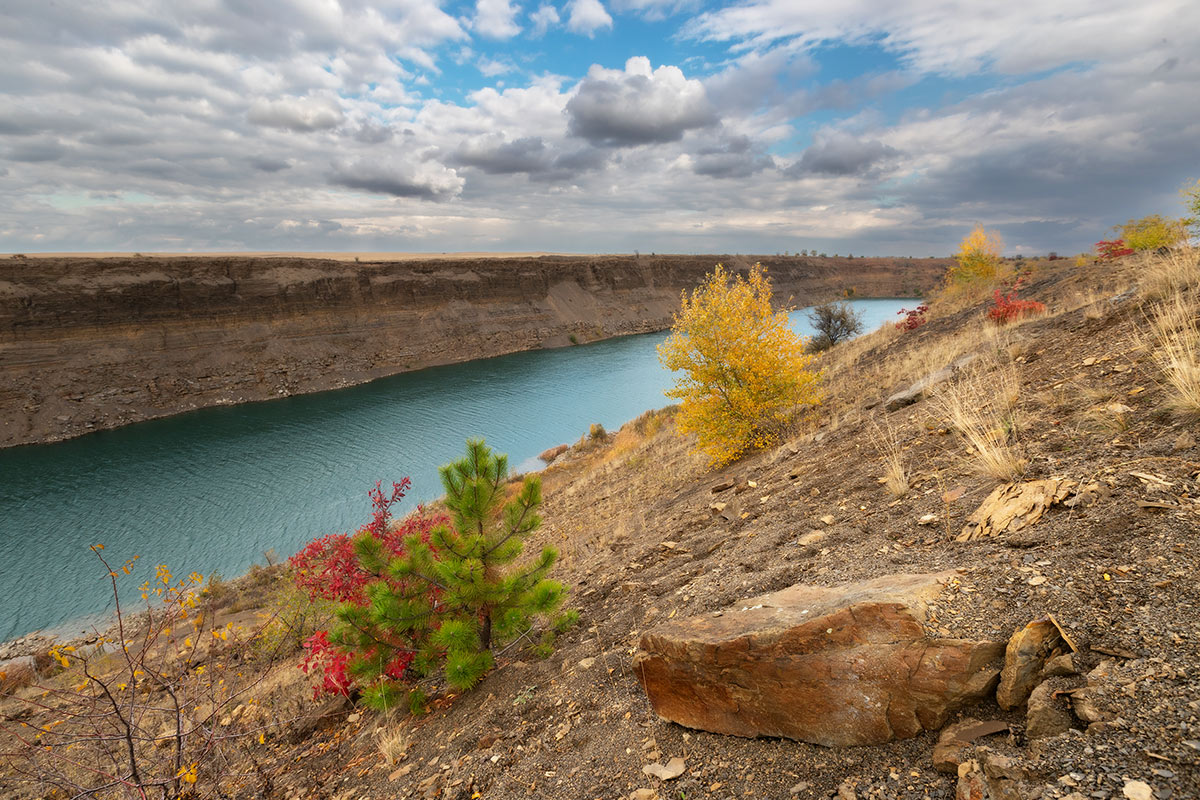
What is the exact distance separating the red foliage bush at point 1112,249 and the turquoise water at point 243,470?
20.6m

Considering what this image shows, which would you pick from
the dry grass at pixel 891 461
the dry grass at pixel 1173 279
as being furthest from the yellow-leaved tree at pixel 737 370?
the dry grass at pixel 1173 279

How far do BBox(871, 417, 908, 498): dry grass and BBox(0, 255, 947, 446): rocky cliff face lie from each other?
39113mm

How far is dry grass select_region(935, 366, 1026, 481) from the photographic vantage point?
A: 4.25 meters

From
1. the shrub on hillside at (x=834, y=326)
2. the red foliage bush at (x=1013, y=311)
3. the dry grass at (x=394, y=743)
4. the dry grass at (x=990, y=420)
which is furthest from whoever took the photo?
the shrub on hillside at (x=834, y=326)

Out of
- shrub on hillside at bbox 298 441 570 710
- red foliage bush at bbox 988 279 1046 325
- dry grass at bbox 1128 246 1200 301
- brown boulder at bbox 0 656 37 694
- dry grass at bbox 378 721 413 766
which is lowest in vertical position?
brown boulder at bbox 0 656 37 694

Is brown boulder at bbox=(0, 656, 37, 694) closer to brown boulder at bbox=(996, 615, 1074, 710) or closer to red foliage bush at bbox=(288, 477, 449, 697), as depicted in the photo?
red foliage bush at bbox=(288, 477, 449, 697)

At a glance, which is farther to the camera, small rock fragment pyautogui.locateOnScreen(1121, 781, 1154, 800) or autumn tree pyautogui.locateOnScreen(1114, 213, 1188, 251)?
autumn tree pyautogui.locateOnScreen(1114, 213, 1188, 251)

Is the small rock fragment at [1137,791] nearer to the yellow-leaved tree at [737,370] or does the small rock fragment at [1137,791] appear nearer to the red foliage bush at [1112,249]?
the yellow-leaved tree at [737,370]

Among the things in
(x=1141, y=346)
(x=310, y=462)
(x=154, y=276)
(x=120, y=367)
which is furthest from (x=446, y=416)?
(x=1141, y=346)

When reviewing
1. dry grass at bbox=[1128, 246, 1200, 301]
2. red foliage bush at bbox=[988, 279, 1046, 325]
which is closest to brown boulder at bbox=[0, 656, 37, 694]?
dry grass at bbox=[1128, 246, 1200, 301]

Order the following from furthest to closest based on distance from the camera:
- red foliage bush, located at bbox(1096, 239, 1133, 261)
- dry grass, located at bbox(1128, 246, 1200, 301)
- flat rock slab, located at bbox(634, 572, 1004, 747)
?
red foliage bush, located at bbox(1096, 239, 1133, 261)
dry grass, located at bbox(1128, 246, 1200, 301)
flat rock slab, located at bbox(634, 572, 1004, 747)

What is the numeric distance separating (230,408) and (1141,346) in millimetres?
41216

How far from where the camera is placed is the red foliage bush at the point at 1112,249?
1898cm

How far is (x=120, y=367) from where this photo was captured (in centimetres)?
3369
